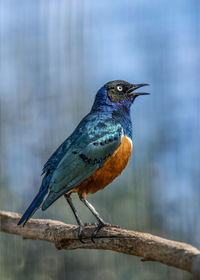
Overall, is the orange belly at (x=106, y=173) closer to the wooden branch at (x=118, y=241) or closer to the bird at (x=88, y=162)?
the bird at (x=88, y=162)

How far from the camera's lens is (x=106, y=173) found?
3.12 m

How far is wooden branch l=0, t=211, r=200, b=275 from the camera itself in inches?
82.9

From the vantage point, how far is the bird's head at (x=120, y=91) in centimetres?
354

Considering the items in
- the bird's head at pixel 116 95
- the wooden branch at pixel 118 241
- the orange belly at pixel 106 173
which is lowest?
the wooden branch at pixel 118 241

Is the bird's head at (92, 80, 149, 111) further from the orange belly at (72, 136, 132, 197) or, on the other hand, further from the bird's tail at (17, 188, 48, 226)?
the bird's tail at (17, 188, 48, 226)

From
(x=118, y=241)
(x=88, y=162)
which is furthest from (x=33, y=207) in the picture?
(x=118, y=241)

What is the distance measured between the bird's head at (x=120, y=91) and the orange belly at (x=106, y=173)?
49 cm

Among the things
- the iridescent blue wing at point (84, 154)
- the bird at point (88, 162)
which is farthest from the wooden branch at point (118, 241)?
the iridescent blue wing at point (84, 154)

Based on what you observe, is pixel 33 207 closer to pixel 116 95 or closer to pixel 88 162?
pixel 88 162

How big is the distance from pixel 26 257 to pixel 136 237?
1.78m

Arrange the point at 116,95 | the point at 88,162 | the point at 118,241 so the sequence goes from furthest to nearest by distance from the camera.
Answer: the point at 116,95 < the point at 88,162 < the point at 118,241

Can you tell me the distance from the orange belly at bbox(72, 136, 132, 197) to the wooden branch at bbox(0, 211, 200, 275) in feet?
0.85

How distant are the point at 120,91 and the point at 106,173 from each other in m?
0.73

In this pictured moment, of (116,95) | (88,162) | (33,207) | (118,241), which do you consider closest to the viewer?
(118,241)
